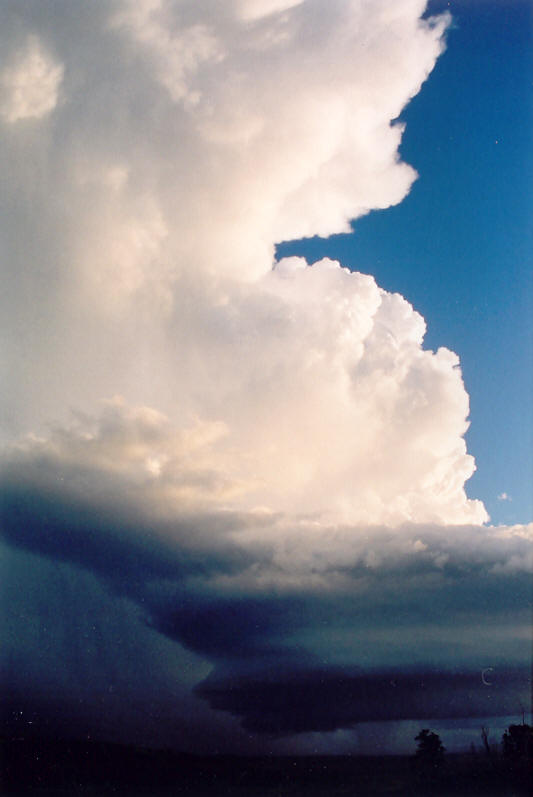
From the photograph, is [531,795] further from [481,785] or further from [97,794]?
[97,794]

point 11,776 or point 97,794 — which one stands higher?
point 11,776

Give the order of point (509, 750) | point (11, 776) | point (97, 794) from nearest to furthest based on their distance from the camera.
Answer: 1. point (11, 776)
2. point (97, 794)
3. point (509, 750)

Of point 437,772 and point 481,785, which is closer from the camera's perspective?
point 481,785

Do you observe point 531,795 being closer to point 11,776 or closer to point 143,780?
point 143,780

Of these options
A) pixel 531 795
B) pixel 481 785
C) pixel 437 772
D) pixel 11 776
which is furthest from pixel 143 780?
pixel 531 795

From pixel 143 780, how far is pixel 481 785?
2530 centimetres

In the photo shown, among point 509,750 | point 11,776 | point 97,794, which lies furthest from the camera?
point 509,750

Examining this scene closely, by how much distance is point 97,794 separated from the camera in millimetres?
34156

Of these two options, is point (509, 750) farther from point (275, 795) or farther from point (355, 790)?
point (275, 795)

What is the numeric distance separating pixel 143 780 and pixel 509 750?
28.6 metres

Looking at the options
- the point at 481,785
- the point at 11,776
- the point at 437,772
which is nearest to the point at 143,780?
the point at 11,776

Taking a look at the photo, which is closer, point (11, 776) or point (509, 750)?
point (11, 776)

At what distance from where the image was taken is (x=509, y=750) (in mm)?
36969

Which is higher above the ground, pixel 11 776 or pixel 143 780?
pixel 11 776
